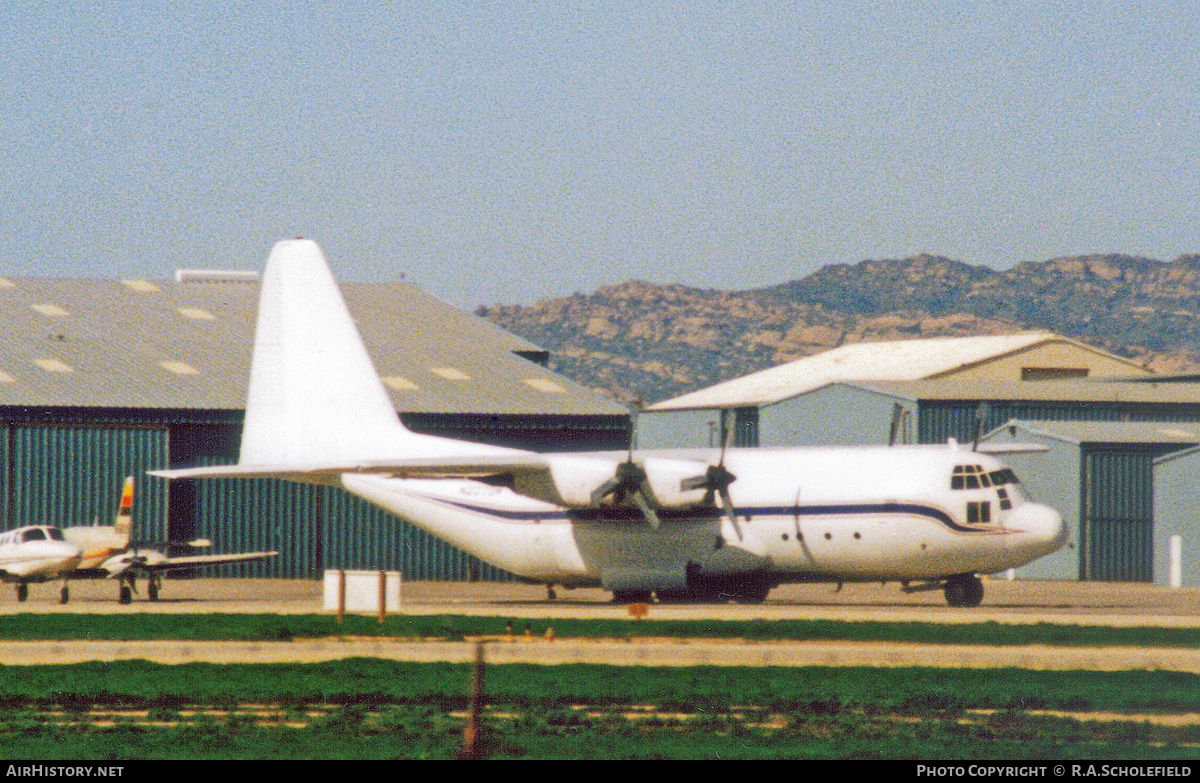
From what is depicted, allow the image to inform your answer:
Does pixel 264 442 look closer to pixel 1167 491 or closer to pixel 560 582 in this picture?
pixel 560 582

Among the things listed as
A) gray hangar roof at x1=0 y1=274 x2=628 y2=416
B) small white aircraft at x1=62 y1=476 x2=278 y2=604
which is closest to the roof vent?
gray hangar roof at x1=0 y1=274 x2=628 y2=416

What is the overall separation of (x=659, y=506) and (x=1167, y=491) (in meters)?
24.7

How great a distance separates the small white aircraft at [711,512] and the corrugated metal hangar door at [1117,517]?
67.2ft

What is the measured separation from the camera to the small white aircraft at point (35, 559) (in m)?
39.6

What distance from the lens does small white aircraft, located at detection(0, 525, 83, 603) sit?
39.6m

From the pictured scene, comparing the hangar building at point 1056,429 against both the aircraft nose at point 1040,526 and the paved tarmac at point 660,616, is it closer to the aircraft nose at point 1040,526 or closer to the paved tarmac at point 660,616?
the paved tarmac at point 660,616

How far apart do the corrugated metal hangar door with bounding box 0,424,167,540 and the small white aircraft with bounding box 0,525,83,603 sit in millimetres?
12634

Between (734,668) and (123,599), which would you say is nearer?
(734,668)

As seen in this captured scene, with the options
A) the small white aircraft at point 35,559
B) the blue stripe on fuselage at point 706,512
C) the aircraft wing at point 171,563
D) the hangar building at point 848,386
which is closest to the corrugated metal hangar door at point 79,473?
the aircraft wing at point 171,563

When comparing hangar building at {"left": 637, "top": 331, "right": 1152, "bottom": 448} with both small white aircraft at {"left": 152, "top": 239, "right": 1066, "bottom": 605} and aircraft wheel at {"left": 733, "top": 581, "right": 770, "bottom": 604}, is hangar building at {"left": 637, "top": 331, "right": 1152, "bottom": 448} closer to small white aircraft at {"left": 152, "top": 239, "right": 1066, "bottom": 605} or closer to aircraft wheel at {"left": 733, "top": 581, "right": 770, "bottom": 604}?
aircraft wheel at {"left": 733, "top": 581, "right": 770, "bottom": 604}

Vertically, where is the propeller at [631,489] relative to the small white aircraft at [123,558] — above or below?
above

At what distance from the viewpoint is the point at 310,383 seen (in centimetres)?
4134

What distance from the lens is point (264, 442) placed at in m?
42.1

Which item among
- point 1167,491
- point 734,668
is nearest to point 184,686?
point 734,668
